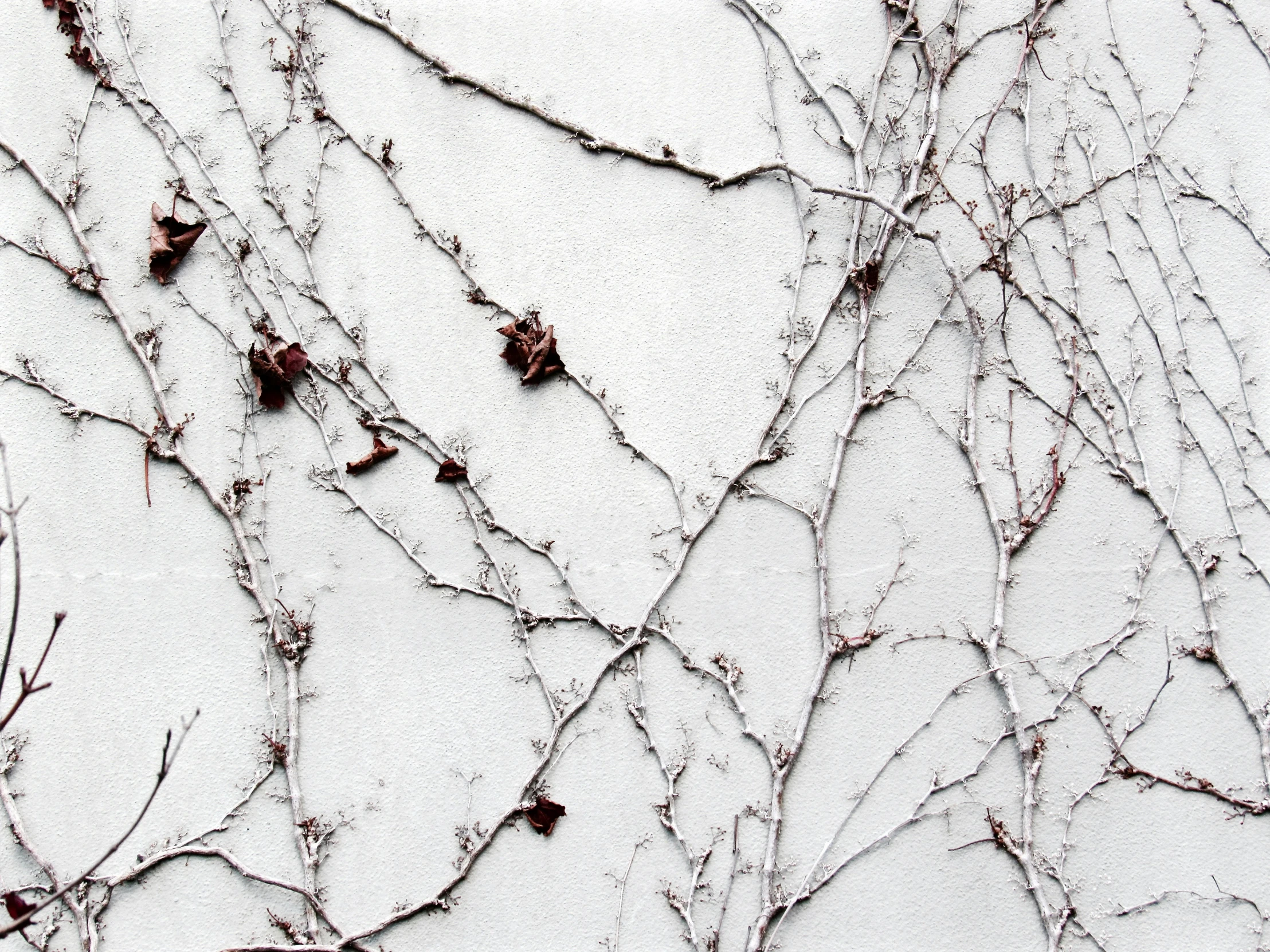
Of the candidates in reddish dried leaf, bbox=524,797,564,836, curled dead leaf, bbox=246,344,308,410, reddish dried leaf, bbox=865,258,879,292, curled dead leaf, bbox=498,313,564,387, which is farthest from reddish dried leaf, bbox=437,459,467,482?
reddish dried leaf, bbox=865,258,879,292

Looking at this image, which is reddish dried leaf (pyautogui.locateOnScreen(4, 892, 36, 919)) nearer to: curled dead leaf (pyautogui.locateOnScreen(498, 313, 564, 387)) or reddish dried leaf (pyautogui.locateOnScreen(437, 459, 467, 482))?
reddish dried leaf (pyautogui.locateOnScreen(437, 459, 467, 482))

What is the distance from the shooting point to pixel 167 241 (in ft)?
10.2

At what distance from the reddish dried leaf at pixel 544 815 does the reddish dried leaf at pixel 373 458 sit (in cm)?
116

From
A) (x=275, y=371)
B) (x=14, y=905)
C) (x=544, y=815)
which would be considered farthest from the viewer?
(x=275, y=371)

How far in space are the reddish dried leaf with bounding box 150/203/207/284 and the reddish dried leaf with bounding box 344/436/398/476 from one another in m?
0.87

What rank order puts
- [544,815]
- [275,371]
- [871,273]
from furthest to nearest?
[871,273]
[275,371]
[544,815]

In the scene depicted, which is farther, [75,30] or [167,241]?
[75,30]

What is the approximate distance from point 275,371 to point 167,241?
0.56m

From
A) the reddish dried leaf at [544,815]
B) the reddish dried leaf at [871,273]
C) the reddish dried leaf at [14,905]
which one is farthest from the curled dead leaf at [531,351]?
the reddish dried leaf at [14,905]

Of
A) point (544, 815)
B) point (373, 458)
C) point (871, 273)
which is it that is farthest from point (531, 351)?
point (544, 815)

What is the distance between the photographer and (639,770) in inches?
118

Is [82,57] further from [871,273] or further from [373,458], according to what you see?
[871,273]

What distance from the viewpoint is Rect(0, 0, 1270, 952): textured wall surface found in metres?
2.95

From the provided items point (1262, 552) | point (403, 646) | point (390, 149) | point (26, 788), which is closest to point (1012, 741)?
point (1262, 552)
